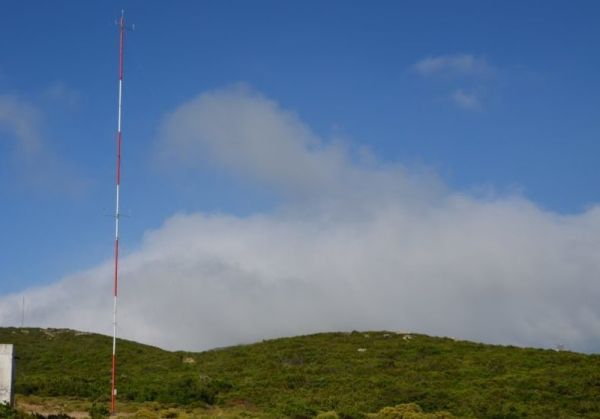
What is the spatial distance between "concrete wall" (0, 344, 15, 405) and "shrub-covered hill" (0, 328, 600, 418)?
10364 mm

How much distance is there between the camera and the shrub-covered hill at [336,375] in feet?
124

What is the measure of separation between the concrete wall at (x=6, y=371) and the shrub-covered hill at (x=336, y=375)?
10364 millimetres

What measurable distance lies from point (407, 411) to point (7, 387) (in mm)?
17230

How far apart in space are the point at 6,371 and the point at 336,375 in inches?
910

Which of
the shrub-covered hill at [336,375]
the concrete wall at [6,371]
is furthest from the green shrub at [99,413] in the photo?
the shrub-covered hill at [336,375]

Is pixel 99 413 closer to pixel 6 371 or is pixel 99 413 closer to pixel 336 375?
pixel 6 371

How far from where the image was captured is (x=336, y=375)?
4675cm

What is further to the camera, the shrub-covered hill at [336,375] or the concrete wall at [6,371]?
the shrub-covered hill at [336,375]

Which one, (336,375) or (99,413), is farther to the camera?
(336,375)

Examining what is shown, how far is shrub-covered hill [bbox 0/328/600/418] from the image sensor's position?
3766cm

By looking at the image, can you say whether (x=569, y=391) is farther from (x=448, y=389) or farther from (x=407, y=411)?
(x=407, y=411)

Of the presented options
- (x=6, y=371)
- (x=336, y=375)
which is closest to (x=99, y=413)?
(x=6, y=371)

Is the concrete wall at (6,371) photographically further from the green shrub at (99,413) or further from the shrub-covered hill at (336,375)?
the shrub-covered hill at (336,375)

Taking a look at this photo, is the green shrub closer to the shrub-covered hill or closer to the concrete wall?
the concrete wall
